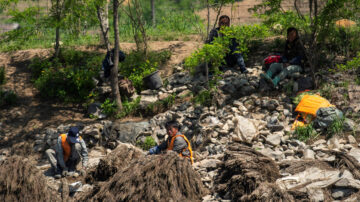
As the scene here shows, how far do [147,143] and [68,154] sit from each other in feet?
5.34

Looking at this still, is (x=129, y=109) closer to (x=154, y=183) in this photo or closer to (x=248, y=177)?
(x=154, y=183)

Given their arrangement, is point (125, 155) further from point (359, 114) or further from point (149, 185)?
point (359, 114)

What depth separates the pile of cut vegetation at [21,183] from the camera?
5035mm

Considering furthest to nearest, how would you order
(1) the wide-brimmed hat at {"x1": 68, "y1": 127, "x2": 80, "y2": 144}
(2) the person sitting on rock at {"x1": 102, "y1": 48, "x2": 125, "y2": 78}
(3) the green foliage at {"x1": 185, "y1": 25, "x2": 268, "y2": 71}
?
(2) the person sitting on rock at {"x1": 102, "y1": 48, "x2": 125, "y2": 78} < (3) the green foliage at {"x1": 185, "y1": 25, "x2": 268, "y2": 71} < (1) the wide-brimmed hat at {"x1": 68, "y1": 127, "x2": 80, "y2": 144}

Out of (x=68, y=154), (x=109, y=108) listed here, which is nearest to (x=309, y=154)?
(x=68, y=154)

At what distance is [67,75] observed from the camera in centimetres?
964

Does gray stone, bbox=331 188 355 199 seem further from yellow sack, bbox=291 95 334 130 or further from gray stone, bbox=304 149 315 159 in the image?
yellow sack, bbox=291 95 334 130

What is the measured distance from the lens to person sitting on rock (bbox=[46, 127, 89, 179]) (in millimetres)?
6384

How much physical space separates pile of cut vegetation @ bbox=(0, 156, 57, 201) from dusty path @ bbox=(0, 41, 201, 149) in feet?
10.3

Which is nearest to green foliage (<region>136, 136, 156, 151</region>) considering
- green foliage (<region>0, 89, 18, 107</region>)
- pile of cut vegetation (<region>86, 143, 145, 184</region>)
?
pile of cut vegetation (<region>86, 143, 145, 184</region>)

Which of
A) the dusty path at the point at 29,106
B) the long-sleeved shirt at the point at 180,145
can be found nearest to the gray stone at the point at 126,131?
the dusty path at the point at 29,106

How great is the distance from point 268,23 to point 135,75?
360 centimetres

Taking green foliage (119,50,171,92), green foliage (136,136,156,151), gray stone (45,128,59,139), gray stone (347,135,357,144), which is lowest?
green foliage (136,136,156,151)

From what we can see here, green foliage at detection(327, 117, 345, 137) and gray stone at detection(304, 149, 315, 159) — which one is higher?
green foliage at detection(327, 117, 345, 137)
